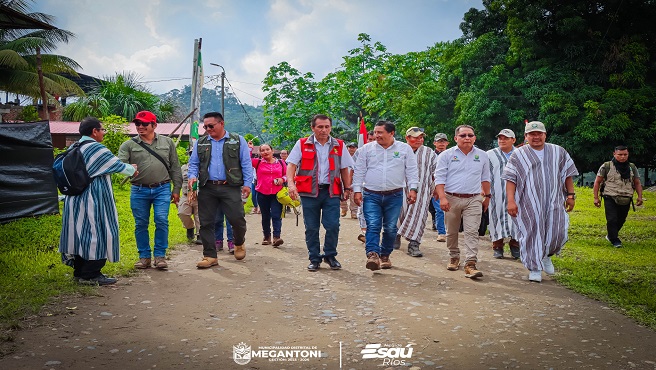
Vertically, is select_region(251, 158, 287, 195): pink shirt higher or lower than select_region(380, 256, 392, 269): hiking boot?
higher

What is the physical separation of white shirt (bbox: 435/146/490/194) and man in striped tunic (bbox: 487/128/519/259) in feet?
4.04

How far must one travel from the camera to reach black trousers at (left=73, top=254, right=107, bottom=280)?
676 centimetres

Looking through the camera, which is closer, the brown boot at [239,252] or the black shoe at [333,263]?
the black shoe at [333,263]

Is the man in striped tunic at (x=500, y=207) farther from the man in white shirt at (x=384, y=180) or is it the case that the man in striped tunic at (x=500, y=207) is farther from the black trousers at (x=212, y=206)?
the black trousers at (x=212, y=206)

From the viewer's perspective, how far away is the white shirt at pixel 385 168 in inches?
308

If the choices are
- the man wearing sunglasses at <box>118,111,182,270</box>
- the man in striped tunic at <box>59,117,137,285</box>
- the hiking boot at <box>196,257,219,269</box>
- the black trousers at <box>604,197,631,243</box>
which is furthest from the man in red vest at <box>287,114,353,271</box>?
the black trousers at <box>604,197,631,243</box>

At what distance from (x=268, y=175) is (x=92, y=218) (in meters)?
4.00

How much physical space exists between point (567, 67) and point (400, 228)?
838 inches

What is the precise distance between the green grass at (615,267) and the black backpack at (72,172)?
5623 millimetres

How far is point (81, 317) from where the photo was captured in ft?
17.9

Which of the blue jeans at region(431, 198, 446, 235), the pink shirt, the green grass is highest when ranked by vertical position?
the pink shirt

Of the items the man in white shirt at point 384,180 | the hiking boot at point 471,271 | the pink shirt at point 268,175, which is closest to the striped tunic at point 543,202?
the hiking boot at point 471,271

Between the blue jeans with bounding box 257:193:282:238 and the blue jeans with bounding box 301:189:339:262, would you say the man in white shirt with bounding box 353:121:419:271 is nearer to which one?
the blue jeans with bounding box 301:189:339:262

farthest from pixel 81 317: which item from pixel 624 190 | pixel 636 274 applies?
pixel 624 190
